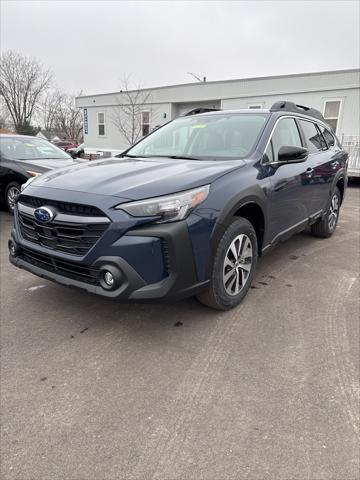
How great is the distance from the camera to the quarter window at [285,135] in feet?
12.0

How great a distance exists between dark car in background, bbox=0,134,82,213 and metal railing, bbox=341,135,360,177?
9503 mm

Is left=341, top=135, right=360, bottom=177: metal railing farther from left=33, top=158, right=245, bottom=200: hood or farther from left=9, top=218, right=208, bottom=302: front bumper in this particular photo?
left=9, top=218, right=208, bottom=302: front bumper

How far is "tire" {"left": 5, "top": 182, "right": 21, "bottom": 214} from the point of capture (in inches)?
261

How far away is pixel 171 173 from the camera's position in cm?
281

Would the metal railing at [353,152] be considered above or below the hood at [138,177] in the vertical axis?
above

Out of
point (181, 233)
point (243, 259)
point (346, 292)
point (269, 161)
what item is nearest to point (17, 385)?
point (181, 233)

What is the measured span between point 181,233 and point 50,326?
4.52 feet

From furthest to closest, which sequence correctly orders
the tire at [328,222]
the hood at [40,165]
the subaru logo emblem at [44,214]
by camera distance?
1. the hood at [40,165]
2. the tire at [328,222]
3. the subaru logo emblem at [44,214]

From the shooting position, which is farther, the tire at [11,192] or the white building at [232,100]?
the white building at [232,100]

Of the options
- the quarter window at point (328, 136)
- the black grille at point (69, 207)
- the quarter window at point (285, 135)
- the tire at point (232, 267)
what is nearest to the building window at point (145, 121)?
the quarter window at point (328, 136)

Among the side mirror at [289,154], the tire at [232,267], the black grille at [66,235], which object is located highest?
the side mirror at [289,154]

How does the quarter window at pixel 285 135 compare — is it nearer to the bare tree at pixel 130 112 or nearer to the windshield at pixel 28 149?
the windshield at pixel 28 149

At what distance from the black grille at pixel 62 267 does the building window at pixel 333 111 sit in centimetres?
1479

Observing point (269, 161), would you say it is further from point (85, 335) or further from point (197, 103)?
point (197, 103)
